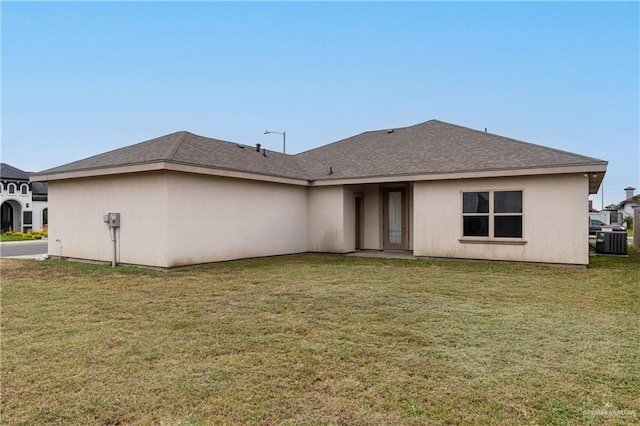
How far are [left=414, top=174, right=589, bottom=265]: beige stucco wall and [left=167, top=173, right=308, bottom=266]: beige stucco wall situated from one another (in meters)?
4.24

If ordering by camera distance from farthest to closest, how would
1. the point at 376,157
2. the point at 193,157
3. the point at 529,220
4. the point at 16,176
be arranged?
the point at 16,176 < the point at 376,157 < the point at 529,220 < the point at 193,157

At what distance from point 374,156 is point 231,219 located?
237 inches

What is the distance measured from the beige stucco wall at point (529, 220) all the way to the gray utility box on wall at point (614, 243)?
535 cm

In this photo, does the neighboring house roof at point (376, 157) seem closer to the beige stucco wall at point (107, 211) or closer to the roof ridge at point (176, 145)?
the roof ridge at point (176, 145)

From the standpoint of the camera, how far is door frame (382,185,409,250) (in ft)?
46.7

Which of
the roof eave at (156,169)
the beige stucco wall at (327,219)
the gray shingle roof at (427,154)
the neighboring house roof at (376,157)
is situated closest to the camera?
the roof eave at (156,169)

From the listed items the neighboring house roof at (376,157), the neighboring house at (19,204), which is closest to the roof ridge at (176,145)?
the neighboring house roof at (376,157)

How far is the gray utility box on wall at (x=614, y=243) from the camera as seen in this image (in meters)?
14.2

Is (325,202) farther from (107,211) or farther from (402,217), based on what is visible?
(107,211)

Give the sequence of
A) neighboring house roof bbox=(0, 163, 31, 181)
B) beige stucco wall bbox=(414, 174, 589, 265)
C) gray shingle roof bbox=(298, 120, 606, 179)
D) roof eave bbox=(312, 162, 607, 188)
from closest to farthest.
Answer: roof eave bbox=(312, 162, 607, 188) → beige stucco wall bbox=(414, 174, 589, 265) → gray shingle roof bbox=(298, 120, 606, 179) → neighboring house roof bbox=(0, 163, 31, 181)

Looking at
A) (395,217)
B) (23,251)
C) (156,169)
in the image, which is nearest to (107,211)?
(156,169)

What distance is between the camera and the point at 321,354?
4.04 meters

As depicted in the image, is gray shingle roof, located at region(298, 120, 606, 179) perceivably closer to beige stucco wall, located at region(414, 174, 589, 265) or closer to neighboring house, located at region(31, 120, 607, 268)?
neighboring house, located at region(31, 120, 607, 268)

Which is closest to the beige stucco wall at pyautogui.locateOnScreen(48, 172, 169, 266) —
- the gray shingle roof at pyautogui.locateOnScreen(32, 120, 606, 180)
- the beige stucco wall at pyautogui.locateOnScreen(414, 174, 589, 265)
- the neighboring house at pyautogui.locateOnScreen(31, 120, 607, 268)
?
the neighboring house at pyautogui.locateOnScreen(31, 120, 607, 268)
